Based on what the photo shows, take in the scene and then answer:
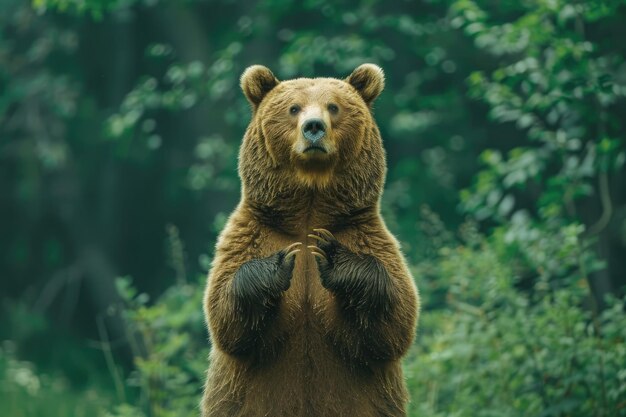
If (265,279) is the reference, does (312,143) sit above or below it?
above

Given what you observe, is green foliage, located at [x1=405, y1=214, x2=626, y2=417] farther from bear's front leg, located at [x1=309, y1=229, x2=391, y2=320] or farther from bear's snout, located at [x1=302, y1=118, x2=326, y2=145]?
bear's snout, located at [x1=302, y1=118, x2=326, y2=145]

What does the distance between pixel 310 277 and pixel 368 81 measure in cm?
93

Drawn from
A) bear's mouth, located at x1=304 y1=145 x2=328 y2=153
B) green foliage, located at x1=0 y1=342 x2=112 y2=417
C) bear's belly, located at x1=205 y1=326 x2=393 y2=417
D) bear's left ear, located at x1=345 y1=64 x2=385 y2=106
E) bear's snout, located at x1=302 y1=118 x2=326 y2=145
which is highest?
bear's left ear, located at x1=345 y1=64 x2=385 y2=106

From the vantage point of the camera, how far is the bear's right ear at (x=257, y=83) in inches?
194

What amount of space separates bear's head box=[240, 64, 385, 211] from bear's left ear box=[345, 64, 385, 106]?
0.08 meters

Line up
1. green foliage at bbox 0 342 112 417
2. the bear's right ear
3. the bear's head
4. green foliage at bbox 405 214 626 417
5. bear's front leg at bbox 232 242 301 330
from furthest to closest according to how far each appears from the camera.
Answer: green foliage at bbox 0 342 112 417
green foliage at bbox 405 214 626 417
the bear's right ear
the bear's head
bear's front leg at bbox 232 242 301 330

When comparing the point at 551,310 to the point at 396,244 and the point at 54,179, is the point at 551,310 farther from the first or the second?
the point at 54,179

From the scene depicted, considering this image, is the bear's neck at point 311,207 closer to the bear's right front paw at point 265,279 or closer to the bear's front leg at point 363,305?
the bear's front leg at point 363,305

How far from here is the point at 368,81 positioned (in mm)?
4961

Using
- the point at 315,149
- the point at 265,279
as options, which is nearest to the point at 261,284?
the point at 265,279

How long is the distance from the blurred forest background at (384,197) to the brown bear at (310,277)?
5.08 feet

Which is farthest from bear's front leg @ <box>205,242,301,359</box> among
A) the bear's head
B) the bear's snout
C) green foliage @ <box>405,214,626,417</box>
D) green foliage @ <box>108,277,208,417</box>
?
green foliage @ <box>108,277,208,417</box>

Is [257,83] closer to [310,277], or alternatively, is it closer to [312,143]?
[312,143]

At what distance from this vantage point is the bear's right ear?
493cm
